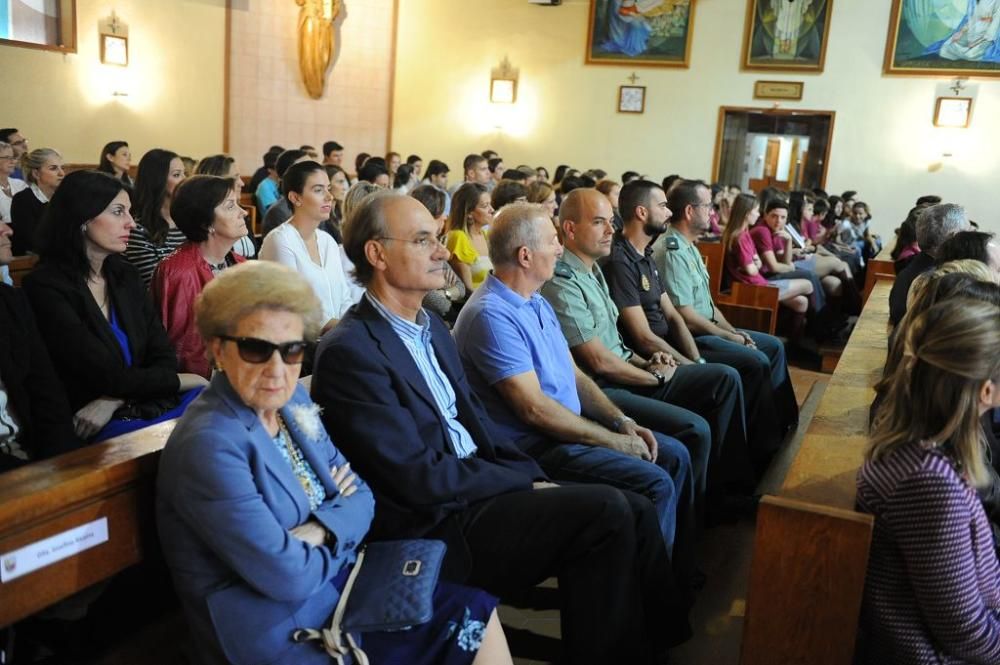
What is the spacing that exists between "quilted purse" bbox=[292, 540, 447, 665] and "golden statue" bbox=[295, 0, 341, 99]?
410 inches

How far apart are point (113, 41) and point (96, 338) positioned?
7.70 metres

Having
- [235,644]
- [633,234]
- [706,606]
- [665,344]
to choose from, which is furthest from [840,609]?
[633,234]

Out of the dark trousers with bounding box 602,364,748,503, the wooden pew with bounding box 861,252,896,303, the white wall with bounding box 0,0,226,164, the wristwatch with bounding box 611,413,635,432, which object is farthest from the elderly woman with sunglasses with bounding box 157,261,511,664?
the white wall with bounding box 0,0,226,164

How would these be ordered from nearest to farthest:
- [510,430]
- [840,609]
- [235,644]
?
[235,644] < [840,609] < [510,430]

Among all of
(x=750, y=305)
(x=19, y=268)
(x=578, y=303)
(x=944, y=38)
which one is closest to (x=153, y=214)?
(x=19, y=268)

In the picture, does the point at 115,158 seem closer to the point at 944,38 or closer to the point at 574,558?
the point at 574,558

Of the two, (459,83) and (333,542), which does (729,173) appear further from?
(333,542)

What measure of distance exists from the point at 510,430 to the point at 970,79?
32.6ft

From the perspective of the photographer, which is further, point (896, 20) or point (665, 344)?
point (896, 20)

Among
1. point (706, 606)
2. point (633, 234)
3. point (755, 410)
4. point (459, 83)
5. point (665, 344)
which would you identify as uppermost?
point (459, 83)

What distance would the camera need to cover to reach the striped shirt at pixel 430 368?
212 cm

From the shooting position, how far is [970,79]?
33.4ft

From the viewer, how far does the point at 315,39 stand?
11.1m

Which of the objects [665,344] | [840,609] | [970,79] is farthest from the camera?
[970,79]
